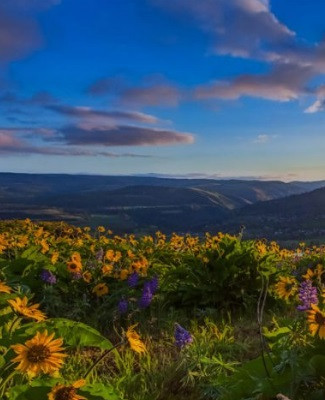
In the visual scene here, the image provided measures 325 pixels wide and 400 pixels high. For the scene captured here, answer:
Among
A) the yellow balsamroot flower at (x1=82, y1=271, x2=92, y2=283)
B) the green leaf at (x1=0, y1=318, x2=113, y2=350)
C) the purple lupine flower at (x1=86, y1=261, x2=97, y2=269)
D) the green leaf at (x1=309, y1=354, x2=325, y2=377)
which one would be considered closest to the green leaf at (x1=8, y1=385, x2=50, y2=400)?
the green leaf at (x1=0, y1=318, x2=113, y2=350)

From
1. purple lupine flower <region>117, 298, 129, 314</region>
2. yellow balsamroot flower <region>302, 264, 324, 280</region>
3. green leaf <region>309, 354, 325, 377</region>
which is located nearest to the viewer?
green leaf <region>309, 354, 325, 377</region>

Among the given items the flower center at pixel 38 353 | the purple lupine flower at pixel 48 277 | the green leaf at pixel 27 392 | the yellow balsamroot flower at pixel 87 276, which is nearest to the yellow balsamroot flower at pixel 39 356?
the flower center at pixel 38 353

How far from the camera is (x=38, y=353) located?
2234mm

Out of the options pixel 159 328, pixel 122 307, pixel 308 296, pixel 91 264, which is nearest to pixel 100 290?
pixel 122 307

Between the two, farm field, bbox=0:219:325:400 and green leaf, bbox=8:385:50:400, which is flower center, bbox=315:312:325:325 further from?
green leaf, bbox=8:385:50:400

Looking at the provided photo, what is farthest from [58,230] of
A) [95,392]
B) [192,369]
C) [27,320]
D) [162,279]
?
[95,392]

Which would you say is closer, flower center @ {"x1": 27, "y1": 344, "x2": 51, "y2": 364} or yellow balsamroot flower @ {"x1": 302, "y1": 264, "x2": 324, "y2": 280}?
flower center @ {"x1": 27, "y1": 344, "x2": 51, "y2": 364}

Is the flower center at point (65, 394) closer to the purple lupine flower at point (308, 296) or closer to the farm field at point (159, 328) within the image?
the farm field at point (159, 328)

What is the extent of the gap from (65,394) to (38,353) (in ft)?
0.69

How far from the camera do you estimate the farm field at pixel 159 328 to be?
2895mm

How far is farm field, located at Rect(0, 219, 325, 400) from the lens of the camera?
2.89 m

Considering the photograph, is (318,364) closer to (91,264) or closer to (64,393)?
(64,393)

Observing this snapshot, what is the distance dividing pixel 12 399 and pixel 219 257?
5.06 m

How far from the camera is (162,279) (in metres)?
7.62
